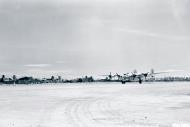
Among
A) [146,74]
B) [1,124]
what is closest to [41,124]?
[1,124]

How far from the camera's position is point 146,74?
184 meters

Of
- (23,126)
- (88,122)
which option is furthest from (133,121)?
(23,126)

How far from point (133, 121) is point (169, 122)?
1.91 meters

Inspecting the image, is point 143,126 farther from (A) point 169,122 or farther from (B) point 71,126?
(B) point 71,126

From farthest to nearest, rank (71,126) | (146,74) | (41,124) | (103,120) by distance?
(146,74) → (103,120) → (41,124) → (71,126)

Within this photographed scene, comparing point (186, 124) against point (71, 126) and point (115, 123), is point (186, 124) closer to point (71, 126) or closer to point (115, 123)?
point (115, 123)

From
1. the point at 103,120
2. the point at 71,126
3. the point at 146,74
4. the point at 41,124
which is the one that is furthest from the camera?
the point at 146,74

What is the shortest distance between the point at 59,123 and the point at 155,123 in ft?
16.4

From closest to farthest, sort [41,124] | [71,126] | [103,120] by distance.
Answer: [71,126], [41,124], [103,120]

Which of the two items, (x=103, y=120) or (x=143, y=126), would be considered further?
(x=103, y=120)

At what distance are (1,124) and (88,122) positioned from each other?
456 cm

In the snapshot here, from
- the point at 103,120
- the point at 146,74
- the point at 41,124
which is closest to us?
the point at 41,124

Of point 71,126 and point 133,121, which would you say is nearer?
A: point 71,126

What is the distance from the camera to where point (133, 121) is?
63.8 ft
